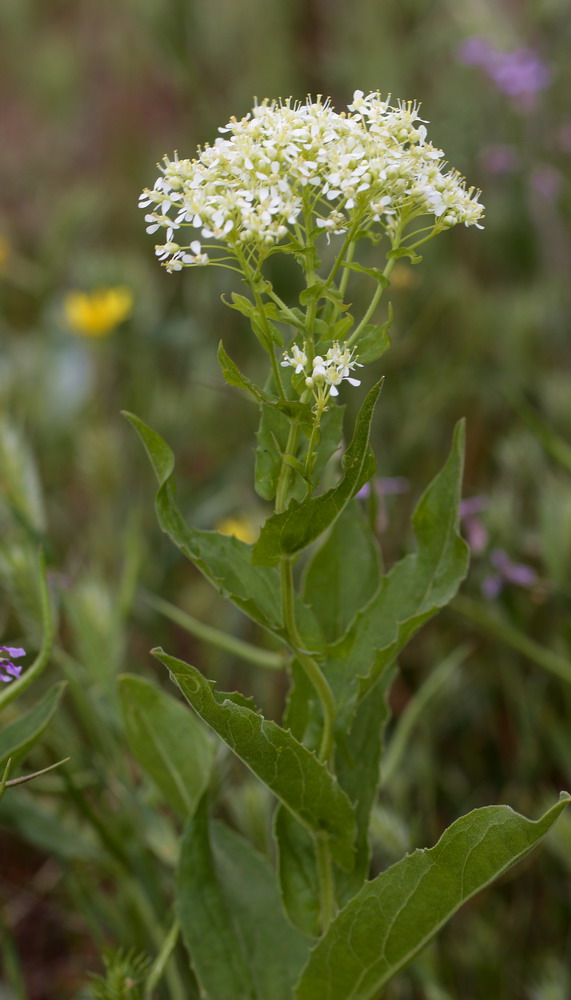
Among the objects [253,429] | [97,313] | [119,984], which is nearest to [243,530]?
[253,429]

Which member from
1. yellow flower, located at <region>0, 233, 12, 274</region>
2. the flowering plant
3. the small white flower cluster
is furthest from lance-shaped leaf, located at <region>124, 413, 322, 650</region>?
yellow flower, located at <region>0, 233, 12, 274</region>

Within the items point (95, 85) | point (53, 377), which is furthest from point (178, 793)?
point (95, 85)

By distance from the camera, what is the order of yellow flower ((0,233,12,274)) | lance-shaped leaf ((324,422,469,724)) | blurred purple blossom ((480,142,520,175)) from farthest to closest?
yellow flower ((0,233,12,274)) < blurred purple blossom ((480,142,520,175)) < lance-shaped leaf ((324,422,469,724))

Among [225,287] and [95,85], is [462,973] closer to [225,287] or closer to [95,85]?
[225,287]

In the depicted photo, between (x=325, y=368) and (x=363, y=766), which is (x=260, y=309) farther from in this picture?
(x=363, y=766)

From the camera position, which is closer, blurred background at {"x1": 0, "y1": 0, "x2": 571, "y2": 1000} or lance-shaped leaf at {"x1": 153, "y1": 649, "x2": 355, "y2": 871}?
lance-shaped leaf at {"x1": 153, "y1": 649, "x2": 355, "y2": 871}

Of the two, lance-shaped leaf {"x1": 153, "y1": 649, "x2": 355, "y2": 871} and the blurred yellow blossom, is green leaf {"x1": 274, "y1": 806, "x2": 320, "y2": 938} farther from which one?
the blurred yellow blossom

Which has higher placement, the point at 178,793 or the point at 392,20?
the point at 392,20

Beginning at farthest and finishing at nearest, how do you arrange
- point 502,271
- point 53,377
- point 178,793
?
point 502,271, point 53,377, point 178,793
